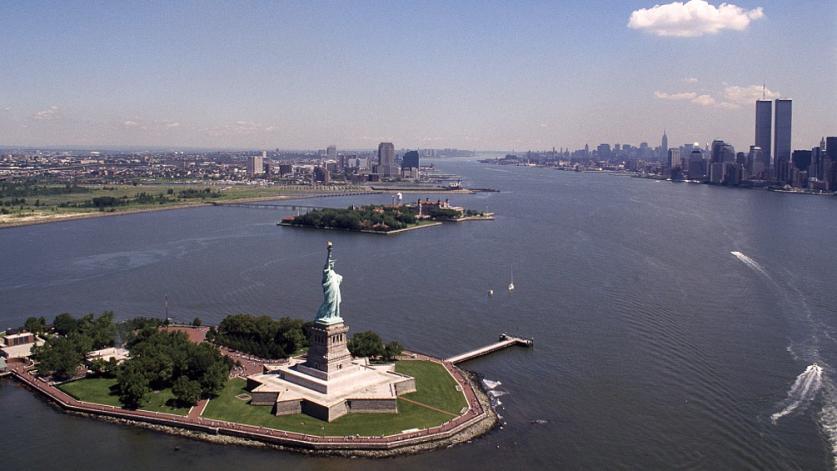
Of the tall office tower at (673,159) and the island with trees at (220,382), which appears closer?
the island with trees at (220,382)

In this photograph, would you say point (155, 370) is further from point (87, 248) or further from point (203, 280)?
point (87, 248)

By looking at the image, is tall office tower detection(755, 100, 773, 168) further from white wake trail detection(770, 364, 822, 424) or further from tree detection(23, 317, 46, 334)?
tree detection(23, 317, 46, 334)

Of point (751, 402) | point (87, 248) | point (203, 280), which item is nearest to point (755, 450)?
point (751, 402)

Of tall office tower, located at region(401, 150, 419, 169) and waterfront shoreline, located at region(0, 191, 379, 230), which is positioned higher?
tall office tower, located at region(401, 150, 419, 169)

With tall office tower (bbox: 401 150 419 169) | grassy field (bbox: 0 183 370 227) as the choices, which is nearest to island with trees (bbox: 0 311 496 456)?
grassy field (bbox: 0 183 370 227)

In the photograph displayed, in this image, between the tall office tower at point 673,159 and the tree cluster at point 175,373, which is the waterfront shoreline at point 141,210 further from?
the tall office tower at point 673,159

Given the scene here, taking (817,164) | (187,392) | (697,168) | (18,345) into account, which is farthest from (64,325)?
(697,168)

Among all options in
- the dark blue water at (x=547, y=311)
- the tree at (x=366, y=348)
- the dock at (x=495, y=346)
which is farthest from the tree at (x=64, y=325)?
the dock at (x=495, y=346)
